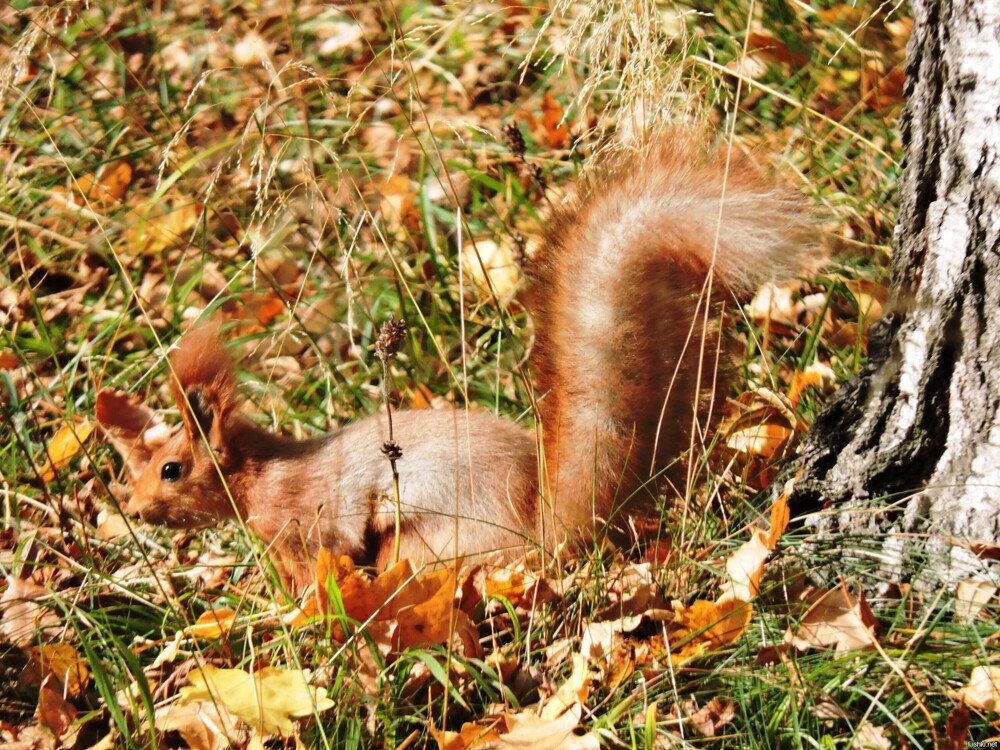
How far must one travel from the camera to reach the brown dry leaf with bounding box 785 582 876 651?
55.8 inches

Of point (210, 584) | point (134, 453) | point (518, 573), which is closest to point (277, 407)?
point (134, 453)

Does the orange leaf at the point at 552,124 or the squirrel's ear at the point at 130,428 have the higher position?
the orange leaf at the point at 552,124

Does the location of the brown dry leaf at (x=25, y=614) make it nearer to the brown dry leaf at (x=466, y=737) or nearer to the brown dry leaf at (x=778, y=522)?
the brown dry leaf at (x=466, y=737)

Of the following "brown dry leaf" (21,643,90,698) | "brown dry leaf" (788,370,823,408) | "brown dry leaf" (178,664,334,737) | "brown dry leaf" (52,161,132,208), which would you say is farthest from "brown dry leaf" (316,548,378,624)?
"brown dry leaf" (52,161,132,208)

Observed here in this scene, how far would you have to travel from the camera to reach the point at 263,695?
4.77 ft

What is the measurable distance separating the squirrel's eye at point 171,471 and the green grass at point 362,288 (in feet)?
0.49

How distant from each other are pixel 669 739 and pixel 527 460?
2.45ft

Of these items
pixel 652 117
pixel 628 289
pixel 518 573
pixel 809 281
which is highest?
pixel 652 117

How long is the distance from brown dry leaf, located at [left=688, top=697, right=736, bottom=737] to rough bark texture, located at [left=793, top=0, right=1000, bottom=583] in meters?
0.34

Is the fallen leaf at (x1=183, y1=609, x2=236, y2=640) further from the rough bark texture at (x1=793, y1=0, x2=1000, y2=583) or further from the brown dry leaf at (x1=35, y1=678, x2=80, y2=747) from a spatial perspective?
the rough bark texture at (x1=793, y1=0, x2=1000, y2=583)

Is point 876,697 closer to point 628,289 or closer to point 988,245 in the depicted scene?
point 988,245

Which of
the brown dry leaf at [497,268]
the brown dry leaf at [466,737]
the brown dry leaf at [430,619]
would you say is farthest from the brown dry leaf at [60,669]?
the brown dry leaf at [497,268]

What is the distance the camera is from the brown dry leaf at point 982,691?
1.26 meters

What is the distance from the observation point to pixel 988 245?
4.53ft
